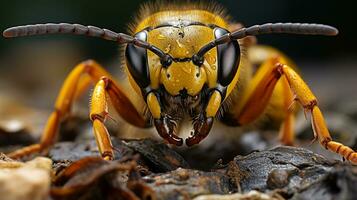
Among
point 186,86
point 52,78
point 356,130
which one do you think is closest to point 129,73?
point 186,86

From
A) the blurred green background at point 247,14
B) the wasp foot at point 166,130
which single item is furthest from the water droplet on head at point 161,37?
the blurred green background at point 247,14

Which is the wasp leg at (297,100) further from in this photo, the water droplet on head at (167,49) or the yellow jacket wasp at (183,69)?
the water droplet on head at (167,49)

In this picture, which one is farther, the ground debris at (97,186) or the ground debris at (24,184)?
the ground debris at (97,186)

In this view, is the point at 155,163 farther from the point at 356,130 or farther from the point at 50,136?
the point at 356,130

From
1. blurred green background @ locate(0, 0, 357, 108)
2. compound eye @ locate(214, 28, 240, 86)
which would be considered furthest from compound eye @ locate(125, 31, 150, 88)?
blurred green background @ locate(0, 0, 357, 108)

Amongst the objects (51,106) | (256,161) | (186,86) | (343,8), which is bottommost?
(51,106)

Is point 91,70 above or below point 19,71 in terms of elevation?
above
